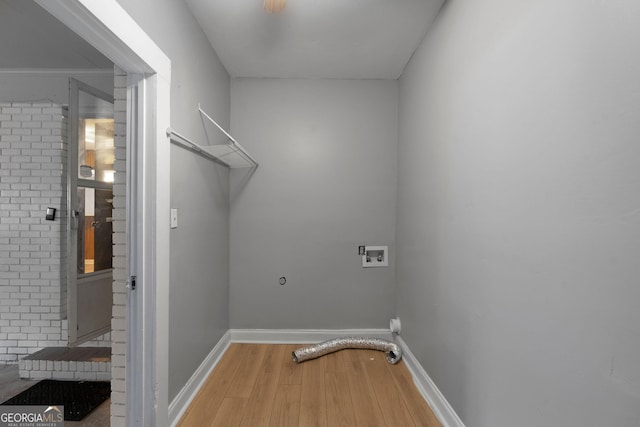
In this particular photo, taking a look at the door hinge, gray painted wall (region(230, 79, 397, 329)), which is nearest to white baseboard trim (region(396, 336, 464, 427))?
gray painted wall (region(230, 79, 397, 329))

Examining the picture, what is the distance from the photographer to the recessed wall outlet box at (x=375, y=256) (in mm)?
2770

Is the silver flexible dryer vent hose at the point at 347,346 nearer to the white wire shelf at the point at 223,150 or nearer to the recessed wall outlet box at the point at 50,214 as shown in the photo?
the white wire shelf at the point at 223,150

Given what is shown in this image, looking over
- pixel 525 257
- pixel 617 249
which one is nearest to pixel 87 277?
pixel 525 257

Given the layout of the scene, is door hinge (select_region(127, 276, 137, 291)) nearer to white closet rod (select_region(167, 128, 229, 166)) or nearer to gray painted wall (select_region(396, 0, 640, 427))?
white closet rod (select_region(167, 128, 229, 166))

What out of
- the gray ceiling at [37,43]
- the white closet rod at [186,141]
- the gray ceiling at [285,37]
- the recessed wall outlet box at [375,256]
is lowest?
the recessed wall outlet box at [375,256]

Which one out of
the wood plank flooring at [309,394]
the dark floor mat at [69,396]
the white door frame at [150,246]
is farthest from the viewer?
the dark floor mat at [69,396]

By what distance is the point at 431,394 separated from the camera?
1850 millimetres

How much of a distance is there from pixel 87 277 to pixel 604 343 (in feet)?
8.97

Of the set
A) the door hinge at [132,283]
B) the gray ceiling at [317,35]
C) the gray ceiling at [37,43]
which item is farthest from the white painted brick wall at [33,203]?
the gray ceiling at [317,35]

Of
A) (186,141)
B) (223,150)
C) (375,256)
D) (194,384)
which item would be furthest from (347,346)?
(186,141)

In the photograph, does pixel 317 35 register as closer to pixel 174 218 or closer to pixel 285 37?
pixel 285 37

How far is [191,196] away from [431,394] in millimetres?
2012

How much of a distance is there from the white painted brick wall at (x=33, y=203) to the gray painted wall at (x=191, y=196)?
1060 mm

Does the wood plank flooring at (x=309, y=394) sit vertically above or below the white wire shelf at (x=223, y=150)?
below
